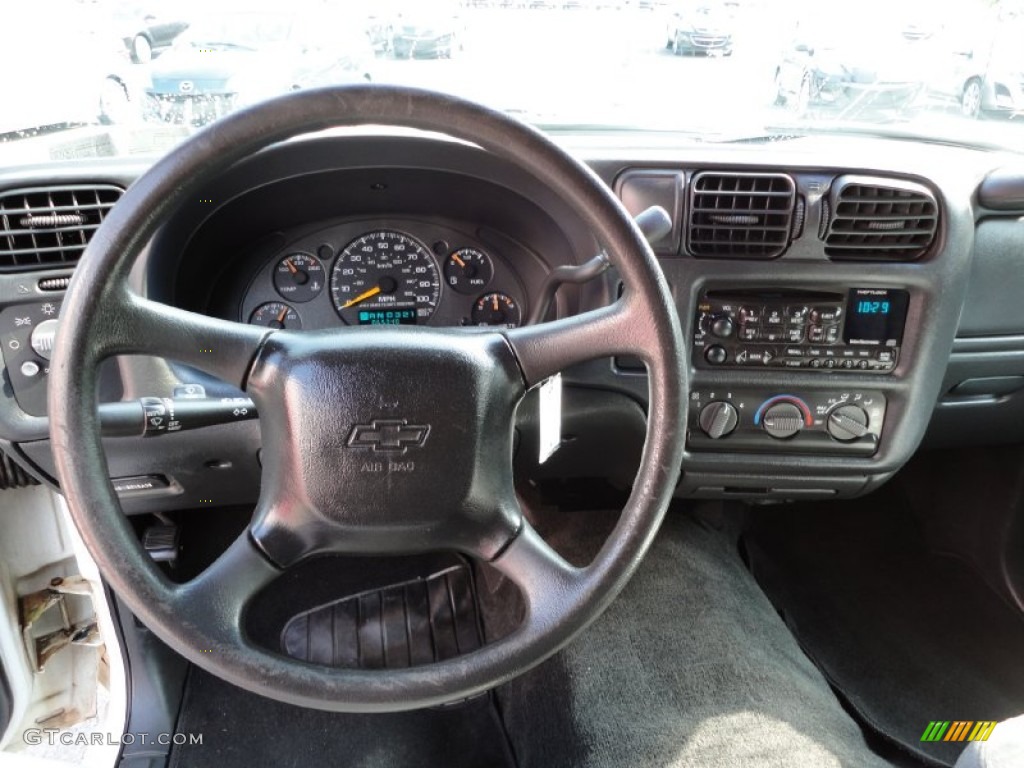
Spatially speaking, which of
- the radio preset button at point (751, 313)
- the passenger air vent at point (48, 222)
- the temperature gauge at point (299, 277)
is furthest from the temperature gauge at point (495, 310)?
the passenger air vent at point (48, 222)

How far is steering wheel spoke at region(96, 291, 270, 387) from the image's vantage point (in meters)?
0.90

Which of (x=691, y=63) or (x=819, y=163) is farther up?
(x=691, y=63)

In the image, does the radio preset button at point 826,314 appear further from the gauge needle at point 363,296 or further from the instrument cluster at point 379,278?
the gauge needle at point 363,296

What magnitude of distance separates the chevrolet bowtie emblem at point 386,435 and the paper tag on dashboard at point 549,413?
25 centimetres

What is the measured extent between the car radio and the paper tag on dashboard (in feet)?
1.19

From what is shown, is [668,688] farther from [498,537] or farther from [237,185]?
[237,185]

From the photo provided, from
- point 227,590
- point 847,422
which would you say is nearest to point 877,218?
point 847,422

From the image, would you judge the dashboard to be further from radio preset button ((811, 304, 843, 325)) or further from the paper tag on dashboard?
the paper tag on dashboard

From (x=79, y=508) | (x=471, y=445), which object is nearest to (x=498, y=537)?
(x=471, y=445)

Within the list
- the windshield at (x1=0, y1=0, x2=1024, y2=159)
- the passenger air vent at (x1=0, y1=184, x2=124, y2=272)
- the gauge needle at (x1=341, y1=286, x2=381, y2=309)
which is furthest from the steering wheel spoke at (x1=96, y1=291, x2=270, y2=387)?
the windshield at (x1=0, y1=0, x2=1024, y2=159)

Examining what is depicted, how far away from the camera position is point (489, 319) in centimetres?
162

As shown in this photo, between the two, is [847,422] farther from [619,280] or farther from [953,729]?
[953,729]

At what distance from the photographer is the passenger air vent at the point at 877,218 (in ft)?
4.63

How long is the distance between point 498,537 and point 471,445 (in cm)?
12
